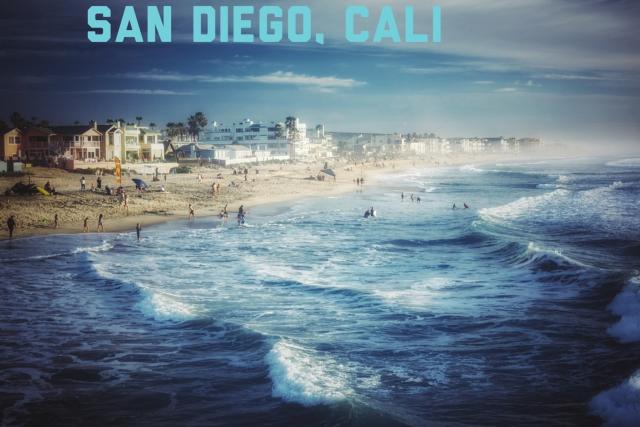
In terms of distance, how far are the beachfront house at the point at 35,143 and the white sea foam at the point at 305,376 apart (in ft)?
216

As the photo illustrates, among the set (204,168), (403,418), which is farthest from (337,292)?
(204,168)

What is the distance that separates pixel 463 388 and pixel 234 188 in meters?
50.2

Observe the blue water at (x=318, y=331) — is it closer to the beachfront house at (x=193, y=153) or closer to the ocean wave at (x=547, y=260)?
the ocean wave at (x=547, y=260)

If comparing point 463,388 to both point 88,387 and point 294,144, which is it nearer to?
point 88,387

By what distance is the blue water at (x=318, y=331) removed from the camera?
37.2 ft

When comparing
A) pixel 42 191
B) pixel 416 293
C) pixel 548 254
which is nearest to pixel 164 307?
pixel 416 293

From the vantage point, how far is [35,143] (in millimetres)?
70125

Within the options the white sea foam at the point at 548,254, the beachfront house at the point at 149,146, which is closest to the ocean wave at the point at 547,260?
the white sea foam at the point at 548,254

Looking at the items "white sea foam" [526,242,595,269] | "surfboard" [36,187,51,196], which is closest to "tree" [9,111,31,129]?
A: "surfboard" [36,187,51,196]

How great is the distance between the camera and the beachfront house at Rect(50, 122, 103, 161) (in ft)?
228

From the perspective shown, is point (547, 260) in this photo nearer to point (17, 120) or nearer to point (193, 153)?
point (193, 153)

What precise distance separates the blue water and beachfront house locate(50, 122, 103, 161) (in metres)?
42.1

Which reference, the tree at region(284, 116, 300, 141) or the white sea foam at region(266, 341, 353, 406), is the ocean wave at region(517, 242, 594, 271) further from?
the tree at region(284, 116, 300, 141)

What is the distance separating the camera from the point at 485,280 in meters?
23.3
